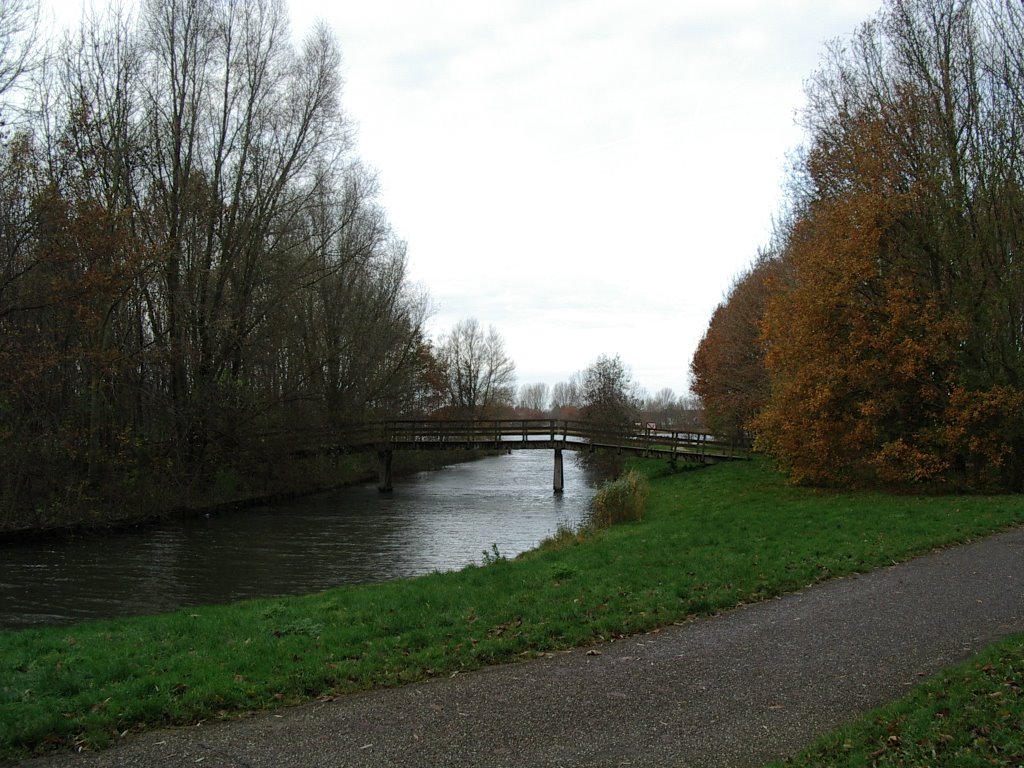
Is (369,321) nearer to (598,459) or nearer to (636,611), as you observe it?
(598,459)

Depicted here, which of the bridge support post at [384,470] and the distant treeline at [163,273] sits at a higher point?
the distant treeline at [163,273]

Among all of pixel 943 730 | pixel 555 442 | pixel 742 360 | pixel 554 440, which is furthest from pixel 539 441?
pixel 943 730

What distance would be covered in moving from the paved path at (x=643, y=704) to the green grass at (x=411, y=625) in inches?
16.0

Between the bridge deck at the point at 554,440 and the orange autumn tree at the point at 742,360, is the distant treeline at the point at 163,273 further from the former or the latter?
the orange autumn tree at the point at 742,360

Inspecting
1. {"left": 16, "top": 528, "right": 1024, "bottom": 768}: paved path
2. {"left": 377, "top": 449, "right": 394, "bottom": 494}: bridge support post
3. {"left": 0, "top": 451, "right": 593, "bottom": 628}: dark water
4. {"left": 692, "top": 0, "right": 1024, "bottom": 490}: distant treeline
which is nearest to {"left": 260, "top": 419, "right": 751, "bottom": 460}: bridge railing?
{"left": 377, "top": 449, "right": 394, "bottom": 494}: bridge support post

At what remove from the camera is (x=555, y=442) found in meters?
34.0

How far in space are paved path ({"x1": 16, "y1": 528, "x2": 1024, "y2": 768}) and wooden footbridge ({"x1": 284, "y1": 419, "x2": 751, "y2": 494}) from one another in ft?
82.2

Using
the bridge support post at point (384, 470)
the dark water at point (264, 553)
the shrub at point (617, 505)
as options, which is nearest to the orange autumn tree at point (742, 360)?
the dark water at point (264, 553)

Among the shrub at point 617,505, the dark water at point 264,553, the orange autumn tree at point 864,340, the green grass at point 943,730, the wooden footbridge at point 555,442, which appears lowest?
the dark water at point 264,553

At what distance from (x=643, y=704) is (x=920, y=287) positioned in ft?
55.4

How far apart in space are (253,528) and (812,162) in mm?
19493

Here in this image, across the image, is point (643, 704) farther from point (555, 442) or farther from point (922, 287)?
point (555, 442)

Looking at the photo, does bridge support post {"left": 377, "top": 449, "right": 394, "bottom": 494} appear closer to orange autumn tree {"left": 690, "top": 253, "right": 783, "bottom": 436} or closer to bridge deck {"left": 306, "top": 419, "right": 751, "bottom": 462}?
bridge deck {"left": 306, "top": 419, "right": 751, "bottom": 462}

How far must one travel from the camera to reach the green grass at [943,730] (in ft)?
13.7
